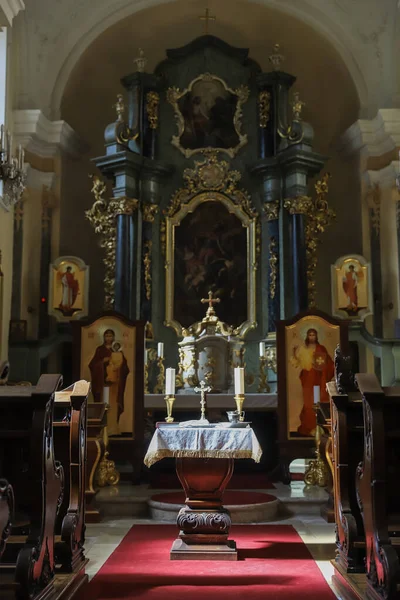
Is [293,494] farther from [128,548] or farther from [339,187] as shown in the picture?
[339,187]

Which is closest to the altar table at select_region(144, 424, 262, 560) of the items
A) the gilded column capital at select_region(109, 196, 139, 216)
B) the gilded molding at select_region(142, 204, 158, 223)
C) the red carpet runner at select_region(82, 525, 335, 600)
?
the red carpet runner at select_region(82, 525, 335, 600)

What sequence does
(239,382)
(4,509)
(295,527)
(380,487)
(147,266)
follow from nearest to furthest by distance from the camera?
(4,509)
(380,487)
(239,382)
(295,527)
(147,266)

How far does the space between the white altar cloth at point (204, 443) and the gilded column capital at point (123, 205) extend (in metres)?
6.18

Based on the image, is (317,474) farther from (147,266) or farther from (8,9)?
(8,9)

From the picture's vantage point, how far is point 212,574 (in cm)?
464

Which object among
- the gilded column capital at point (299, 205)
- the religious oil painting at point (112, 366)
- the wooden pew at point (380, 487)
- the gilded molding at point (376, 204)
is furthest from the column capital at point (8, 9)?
the wooden pew at point (380, 487)

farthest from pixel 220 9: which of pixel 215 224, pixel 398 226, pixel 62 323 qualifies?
pixel 62 323

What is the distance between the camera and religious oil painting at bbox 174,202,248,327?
11.1 m

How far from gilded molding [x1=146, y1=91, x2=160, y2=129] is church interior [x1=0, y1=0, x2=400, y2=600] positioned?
0.04 meters

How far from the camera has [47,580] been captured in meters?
3.87

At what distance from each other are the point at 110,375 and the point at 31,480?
539 cm

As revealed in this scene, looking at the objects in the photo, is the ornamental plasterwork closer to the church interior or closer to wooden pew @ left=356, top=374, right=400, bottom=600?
the church interior

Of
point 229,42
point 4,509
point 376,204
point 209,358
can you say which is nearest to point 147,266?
point 209,358

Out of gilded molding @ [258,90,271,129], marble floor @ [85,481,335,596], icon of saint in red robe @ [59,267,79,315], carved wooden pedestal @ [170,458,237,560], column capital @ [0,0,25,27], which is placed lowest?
marble floor @ [85,481,335,596]
